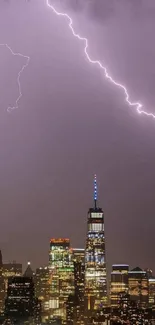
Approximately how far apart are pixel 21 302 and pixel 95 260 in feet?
49.1

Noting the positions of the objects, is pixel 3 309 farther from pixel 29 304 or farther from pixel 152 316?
pixel 152 316

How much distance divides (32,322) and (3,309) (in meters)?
3.94

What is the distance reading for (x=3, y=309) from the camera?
138 ft

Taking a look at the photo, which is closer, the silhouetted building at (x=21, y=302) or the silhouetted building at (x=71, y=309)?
the silhouetted building at (x=71, y=309)

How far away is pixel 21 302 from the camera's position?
4088 centimetres

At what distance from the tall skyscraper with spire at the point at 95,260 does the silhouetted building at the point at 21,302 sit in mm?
4991

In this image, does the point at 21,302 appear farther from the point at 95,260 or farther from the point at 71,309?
the point at 95,260

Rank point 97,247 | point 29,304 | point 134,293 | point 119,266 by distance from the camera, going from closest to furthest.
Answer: point 29,304, point 134,293, point 119,266, point 97,247

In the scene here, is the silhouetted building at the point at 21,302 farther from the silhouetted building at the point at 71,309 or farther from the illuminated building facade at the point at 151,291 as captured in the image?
the illuminated building facade at the point at 151,291

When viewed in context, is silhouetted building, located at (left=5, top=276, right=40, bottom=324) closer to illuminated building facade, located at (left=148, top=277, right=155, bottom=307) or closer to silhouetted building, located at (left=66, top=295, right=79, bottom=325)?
silhouetted building, located at (left=66, top=295, right=79, bottom=325)

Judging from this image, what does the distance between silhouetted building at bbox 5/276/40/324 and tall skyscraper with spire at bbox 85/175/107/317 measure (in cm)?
499

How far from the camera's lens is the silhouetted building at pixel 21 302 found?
39688mm

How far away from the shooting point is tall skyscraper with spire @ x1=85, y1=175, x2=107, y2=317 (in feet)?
163

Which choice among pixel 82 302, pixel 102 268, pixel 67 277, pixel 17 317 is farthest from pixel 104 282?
pixel 17 317
